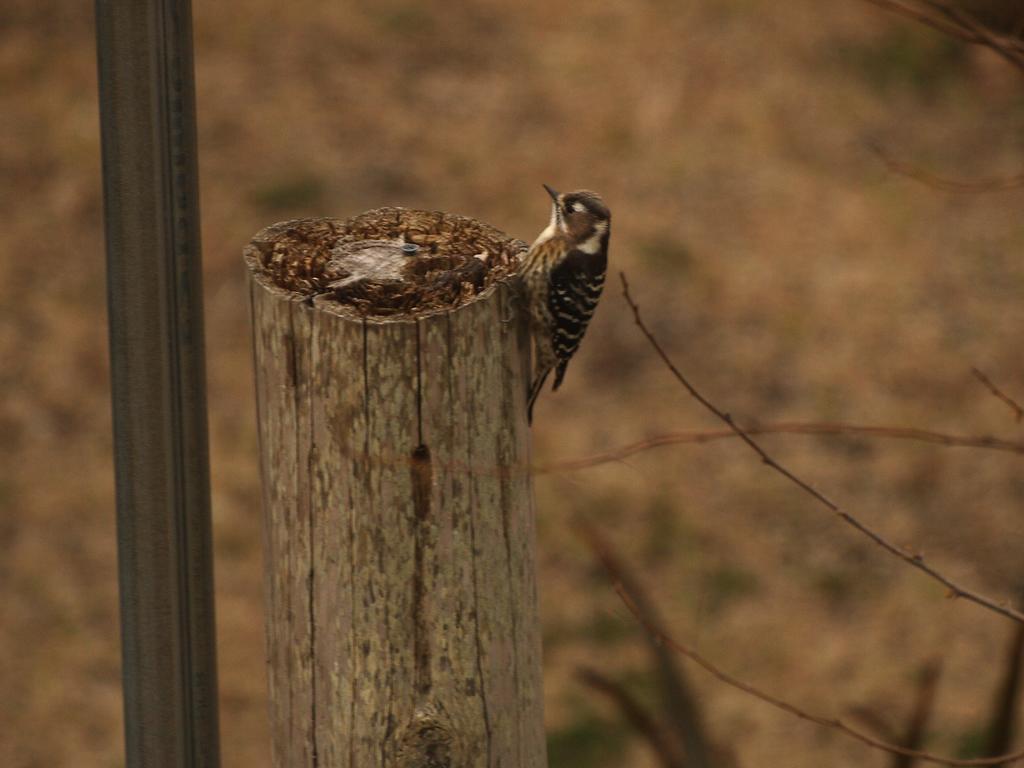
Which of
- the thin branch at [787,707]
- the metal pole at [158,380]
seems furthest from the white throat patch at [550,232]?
the metal pole at [158,380]

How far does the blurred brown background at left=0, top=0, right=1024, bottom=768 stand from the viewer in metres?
6.20

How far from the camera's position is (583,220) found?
4.05 meters

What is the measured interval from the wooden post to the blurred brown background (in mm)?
2629


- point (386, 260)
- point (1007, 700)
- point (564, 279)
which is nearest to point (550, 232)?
point (564, 279)

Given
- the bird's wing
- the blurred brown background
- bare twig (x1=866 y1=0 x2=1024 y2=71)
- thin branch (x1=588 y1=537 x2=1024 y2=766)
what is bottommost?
the blurred brown background

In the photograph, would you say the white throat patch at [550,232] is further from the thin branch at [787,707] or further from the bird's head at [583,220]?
the thin branch at [787,707]

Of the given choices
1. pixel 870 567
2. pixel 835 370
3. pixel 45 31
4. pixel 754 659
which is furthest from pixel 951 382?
pixel 45 31

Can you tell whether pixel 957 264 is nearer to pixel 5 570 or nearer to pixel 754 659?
pixel 754 659

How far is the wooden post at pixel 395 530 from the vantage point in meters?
2.34

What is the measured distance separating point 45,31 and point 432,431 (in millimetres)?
7423

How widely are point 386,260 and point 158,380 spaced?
2.00 ft

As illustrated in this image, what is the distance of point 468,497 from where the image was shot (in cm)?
239

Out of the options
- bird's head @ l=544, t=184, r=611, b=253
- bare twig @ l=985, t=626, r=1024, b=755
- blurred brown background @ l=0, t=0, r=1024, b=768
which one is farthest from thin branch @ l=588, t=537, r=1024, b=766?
blurred brown background @ l=0, t=0, r=1024, b=768

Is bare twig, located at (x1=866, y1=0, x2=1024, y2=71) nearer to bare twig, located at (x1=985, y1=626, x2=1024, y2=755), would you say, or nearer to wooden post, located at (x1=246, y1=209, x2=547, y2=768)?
wooden post, located at (x1=246, y1=209, x2=547, y2=768)
